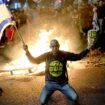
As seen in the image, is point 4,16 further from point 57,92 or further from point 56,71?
point 57,92

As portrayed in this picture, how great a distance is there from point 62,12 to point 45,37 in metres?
6.24

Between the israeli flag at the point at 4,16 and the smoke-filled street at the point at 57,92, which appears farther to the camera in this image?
the israeli flag at the point at 4,16

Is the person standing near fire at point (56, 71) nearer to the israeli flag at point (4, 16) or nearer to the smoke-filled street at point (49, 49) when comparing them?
the smoke-filled street at point (49, 49)

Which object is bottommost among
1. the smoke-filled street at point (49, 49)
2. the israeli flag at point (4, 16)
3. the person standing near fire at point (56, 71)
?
the smoke-filled street at point (49, 49)

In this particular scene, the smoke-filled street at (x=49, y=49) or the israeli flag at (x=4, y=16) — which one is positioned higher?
the israeli flag at (x=4, y=16)

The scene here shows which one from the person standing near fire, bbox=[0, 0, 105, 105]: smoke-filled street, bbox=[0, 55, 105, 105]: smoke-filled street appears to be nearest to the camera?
the person standing near fire

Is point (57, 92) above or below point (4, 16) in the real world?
below

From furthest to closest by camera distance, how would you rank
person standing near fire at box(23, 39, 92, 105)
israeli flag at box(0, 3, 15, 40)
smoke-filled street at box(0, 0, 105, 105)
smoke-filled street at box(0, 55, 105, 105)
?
1. smoke-filled street at box(0, 0, 105, 105)
2. israeli flag at box(0, 3, 15, 40)
3. smoke-filled street at box(0, 55, 105, 105)
4. person standing near fire at box(23, 39, 92, 105)

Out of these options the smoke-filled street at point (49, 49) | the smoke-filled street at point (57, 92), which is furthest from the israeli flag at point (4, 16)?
the smoke-filled street at point (57, 92)

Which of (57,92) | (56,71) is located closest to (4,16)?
(56,71)

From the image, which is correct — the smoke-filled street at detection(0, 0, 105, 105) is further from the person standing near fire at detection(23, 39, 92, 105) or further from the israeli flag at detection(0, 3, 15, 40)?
A: the person standing near fire at detection(23, 39, 92, 105)

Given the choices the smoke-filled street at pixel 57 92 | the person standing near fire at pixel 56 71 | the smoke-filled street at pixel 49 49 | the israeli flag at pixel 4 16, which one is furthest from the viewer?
the smoke-filled street at pixel 49 49

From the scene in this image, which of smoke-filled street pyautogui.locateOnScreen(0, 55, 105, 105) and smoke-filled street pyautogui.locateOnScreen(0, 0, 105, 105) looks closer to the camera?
smoke-filled street pyautogui.locateOnScreen(0, 55, 105, 105)

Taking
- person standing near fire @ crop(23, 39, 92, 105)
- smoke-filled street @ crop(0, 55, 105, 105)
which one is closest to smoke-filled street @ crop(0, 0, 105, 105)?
smoke-filled street @ crop(0, 55, 105, 105)
